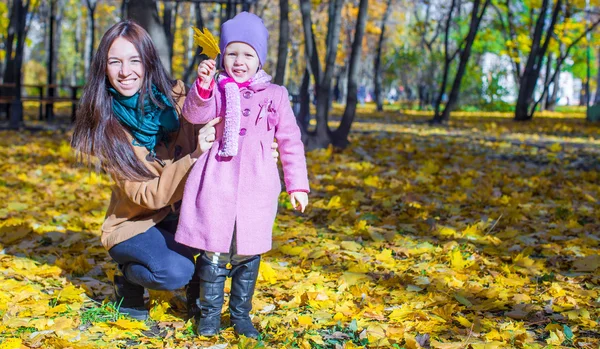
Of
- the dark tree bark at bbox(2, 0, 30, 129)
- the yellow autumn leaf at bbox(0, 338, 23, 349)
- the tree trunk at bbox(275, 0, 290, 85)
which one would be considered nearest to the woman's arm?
the yellow autumn leaf at bbox(0, 338, 23, 349)

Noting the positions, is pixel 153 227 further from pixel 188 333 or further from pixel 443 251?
pixel 443 251

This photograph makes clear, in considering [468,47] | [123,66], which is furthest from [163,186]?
[468,47]

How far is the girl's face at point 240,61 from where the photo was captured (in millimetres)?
2688

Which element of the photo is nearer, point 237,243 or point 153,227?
point 237,243

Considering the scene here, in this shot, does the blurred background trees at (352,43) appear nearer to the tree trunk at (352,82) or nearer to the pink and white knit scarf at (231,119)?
the tree trunk at (352,82)

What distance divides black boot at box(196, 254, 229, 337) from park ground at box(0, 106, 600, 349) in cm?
7

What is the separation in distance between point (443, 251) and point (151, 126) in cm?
218

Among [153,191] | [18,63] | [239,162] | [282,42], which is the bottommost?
[153,191]

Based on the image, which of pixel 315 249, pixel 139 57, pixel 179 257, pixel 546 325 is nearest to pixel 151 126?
pixel 139 57

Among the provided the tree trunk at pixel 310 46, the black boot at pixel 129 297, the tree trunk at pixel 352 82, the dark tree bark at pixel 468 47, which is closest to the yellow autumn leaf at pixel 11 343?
the black boot at pixel 129 297

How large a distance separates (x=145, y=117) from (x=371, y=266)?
1696mm

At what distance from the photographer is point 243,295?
2.88m

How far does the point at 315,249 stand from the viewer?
4367 millimetres

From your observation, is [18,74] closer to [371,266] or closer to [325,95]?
[325,95]
